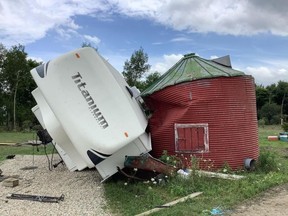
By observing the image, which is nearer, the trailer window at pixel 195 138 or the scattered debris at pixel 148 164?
the scattered debris at pixel 148 164

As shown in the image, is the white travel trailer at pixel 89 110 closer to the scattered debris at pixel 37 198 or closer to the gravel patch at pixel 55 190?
the gravel patch at pixel 55 190

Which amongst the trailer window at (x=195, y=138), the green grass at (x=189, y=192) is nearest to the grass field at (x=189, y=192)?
the green grass at (x=189, y=192)

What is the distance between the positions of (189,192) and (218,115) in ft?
7.79

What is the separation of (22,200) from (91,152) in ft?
5.34

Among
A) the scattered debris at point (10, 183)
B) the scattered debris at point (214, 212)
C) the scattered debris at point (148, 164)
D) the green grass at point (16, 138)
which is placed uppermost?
the scattered debris at point (148, 164)

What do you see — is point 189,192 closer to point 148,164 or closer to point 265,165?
point 148,164

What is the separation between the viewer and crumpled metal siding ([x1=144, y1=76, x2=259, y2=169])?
Answer: 8.87 metres

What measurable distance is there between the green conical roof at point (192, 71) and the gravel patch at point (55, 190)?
111 inches

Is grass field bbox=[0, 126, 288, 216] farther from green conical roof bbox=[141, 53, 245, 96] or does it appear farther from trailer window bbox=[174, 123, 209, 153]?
green conical roof bbox=[141, 53, 245, 96]

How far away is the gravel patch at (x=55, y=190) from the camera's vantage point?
6.50 metres

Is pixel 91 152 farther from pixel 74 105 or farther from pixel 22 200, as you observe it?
pixel 22 200

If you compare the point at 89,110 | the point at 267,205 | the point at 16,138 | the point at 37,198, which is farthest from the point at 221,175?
the point at 16,138

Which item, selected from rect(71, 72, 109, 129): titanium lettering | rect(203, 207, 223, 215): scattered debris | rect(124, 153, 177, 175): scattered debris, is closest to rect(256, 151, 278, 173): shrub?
rect(124, 153, 177, 175): scattered debris

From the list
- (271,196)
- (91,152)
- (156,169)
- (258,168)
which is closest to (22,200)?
(91,152)
